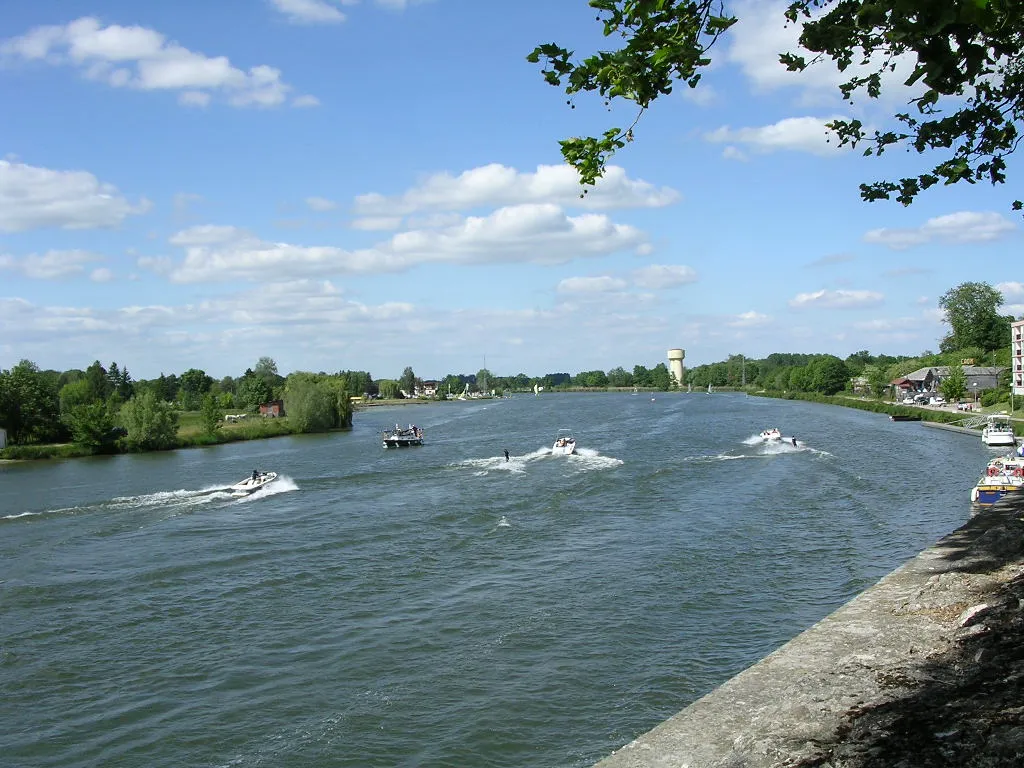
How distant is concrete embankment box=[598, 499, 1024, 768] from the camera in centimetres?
609

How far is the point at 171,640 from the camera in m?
19.5

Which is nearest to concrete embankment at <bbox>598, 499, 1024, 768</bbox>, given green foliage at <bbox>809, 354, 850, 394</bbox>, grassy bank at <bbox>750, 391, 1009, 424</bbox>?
grassy bank at <bbox>750, 391, 1009, 424</bbox>

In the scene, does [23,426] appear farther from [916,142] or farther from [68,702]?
[916,142]

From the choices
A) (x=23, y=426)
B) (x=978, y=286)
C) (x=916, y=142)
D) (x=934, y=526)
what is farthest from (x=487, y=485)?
(x=978, y=286)

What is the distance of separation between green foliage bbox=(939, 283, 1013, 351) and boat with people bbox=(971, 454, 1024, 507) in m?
109

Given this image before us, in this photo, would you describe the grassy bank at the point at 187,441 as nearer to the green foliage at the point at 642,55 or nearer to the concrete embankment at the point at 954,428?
the concrete embankment at the point at 954,428

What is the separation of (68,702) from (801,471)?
126ft

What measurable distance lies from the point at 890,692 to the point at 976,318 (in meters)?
143

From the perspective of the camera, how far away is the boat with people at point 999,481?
29328mm

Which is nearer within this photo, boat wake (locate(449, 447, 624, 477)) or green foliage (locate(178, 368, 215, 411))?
boat wake (locate(449, 447, 624, 477))

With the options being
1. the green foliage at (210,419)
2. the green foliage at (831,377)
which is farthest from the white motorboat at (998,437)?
the green foliage at (831,377)

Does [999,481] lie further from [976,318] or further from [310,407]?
[976,318]

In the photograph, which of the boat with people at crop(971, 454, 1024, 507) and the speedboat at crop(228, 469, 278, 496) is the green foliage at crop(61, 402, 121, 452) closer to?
the speedboat at crop(228, 469, 278, 496)

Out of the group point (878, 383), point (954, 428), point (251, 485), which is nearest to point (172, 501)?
point (251, 485)
